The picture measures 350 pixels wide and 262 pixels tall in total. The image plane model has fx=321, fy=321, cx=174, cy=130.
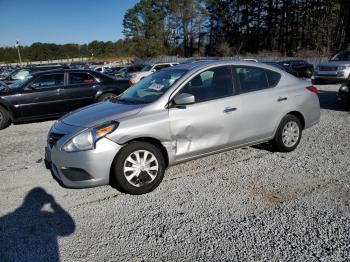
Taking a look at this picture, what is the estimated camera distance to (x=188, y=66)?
4871 mm

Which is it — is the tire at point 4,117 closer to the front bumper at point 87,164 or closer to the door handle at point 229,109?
the front bumper at point 87,164

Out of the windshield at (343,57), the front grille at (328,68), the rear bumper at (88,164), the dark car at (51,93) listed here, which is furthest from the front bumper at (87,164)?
the windshield at (343,57)

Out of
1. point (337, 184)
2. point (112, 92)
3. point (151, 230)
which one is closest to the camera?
point (151, 230)

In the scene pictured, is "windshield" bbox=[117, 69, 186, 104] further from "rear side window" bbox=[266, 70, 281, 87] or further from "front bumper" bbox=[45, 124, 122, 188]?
"rear side window" bbox=[266, 70, 281, 87]

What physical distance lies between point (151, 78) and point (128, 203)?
2.15 m

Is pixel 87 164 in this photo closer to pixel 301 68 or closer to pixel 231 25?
pixel 301 68

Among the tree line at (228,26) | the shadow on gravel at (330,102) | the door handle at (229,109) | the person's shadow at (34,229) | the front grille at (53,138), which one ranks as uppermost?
the tree line at (228,26)

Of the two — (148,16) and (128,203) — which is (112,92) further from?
(148,16)

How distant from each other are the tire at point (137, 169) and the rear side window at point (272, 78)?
2.26 metres

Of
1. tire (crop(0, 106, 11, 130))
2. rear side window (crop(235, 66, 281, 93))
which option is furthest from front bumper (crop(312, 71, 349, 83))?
tire (crop(0, 106, 11, 130))

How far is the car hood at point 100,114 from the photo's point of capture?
4.05 metres

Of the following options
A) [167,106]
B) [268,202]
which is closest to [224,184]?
[268,202]

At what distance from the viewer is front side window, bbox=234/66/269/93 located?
484cm

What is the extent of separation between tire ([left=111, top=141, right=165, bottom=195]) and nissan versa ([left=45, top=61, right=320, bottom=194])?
0.01 m
